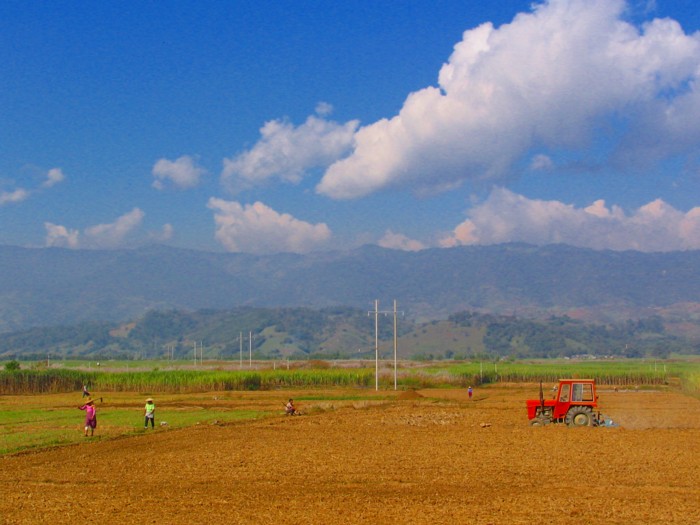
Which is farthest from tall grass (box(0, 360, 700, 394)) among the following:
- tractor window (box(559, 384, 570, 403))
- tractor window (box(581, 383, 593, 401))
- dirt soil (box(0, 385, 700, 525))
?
dirt soil (box(0, 385, 700, 525))

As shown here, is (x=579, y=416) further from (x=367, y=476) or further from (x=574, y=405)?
(x=367, y=476)

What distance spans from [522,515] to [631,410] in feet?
→ 119

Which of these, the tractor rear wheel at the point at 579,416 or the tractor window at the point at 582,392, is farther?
the tractor window at the point at 582,392

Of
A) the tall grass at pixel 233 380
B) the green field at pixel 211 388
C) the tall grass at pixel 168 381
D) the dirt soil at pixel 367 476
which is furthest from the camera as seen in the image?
the tall grass at pixel 233 380

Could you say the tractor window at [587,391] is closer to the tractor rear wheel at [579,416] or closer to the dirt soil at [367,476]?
the tractor rear wheel at [579,416]

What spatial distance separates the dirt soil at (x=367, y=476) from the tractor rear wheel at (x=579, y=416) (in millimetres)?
1030

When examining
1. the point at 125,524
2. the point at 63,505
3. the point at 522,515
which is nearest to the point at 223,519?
the point at 125,524

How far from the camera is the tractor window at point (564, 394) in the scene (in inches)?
1489

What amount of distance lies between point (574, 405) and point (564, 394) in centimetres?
64

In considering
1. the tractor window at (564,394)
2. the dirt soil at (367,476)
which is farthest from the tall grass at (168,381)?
the tractor window at (564,394)

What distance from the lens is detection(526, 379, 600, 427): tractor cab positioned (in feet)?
123

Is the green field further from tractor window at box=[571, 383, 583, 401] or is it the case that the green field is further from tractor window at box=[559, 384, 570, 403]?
tractor window at box=[571, 383, 583, 401]

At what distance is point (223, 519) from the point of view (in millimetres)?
18031

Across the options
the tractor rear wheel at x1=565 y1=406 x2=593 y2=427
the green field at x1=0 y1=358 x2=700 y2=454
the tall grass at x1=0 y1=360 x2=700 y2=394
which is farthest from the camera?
the tall grass at x1=0 y1=360 x2=700 y2=394
